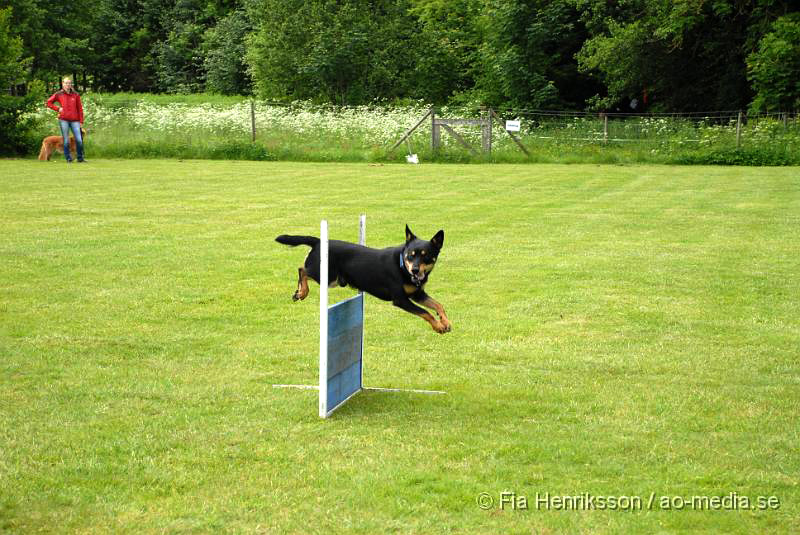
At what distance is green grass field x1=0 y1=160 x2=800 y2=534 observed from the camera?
4.36 m

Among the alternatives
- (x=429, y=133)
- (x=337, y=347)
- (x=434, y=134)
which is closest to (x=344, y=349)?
(x=337, y=347)

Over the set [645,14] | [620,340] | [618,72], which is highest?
[645,14]

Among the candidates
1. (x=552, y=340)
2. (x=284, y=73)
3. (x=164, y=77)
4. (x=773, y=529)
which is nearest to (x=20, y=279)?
(x=552, y=340)

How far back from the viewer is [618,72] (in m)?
40.4

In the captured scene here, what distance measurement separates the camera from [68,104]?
24.2m

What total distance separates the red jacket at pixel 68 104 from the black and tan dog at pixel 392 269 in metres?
20.0

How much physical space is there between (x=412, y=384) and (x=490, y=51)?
43.0 metres

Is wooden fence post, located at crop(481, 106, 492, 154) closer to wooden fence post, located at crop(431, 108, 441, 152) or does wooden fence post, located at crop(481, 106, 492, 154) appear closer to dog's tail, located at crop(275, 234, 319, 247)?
wooden fence post, located at crop(431, 108, 441, 152)

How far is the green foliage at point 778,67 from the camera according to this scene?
3412 centimetres

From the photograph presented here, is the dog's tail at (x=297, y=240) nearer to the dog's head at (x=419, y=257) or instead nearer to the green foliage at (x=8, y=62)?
the dog's head at (x=419, y=257)

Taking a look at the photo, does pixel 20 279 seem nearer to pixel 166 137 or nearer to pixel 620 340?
pixel 620 340

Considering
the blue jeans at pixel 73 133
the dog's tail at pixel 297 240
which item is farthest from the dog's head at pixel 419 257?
the blue jeans at pixel 73 133

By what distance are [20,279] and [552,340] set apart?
5576mm

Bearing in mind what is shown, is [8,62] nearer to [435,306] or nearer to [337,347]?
[337,347]
